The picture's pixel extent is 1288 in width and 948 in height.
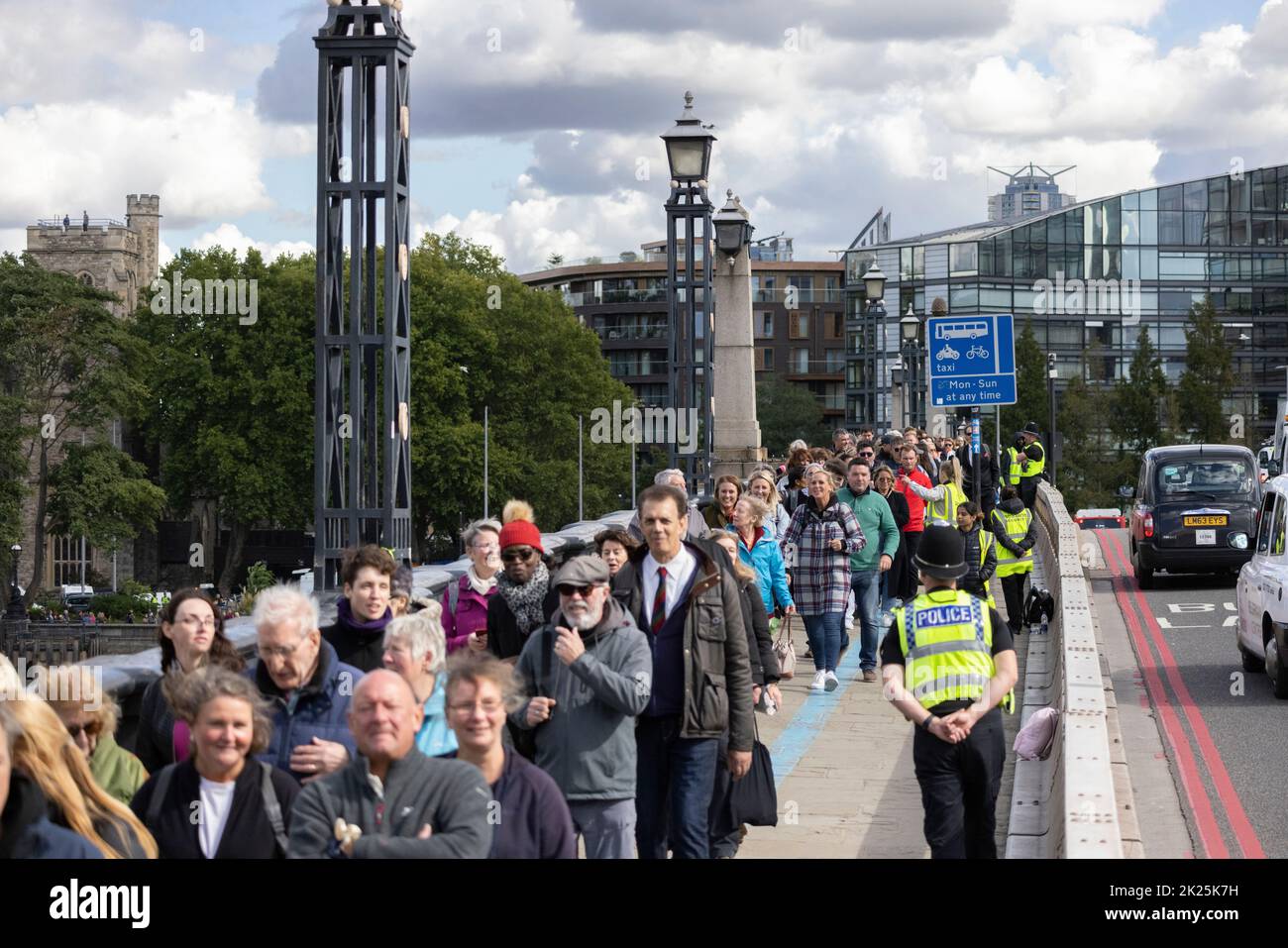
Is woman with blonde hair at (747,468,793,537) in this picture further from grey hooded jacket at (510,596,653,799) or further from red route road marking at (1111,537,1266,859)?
grey hooded jacket at (510,596,653,799)

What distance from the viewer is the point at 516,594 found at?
8.64 meters

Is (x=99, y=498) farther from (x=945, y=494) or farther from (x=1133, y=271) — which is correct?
(x=1133, y=271)

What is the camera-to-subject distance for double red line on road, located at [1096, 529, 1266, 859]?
10.5 meters

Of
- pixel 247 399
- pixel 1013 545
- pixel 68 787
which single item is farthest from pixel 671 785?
pixel 247 399

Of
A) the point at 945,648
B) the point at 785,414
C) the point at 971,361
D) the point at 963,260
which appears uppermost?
the point at 963,260

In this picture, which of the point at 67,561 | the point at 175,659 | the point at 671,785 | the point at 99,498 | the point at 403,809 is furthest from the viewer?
the point at 67,561

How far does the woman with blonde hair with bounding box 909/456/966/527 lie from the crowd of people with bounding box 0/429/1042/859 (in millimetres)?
6789

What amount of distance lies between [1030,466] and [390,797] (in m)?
24.3

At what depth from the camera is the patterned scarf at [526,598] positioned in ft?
28.2

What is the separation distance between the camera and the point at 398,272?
40.4ft

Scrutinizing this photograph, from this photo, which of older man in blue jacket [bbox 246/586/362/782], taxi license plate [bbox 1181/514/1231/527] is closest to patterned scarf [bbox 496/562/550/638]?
older man in blue jacket [bbox 246/586/362/782]

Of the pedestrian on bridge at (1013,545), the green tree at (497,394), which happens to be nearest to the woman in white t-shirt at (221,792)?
the pedestrian on bridge at (1013,545)
